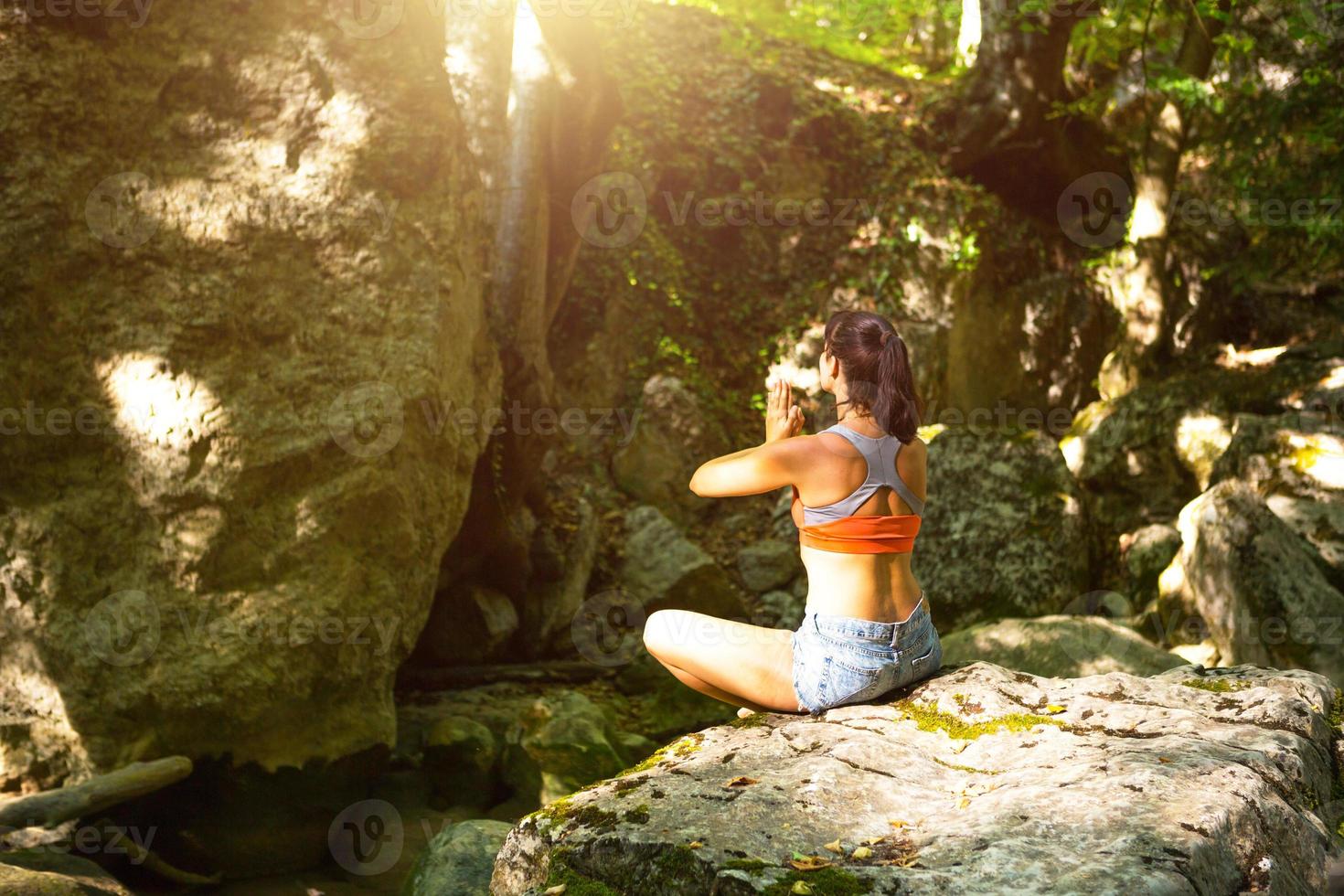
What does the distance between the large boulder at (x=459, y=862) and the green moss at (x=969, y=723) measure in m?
1.97

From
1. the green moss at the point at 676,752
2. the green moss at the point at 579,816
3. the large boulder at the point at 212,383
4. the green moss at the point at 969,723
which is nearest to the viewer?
the green moss at the point at 579,816

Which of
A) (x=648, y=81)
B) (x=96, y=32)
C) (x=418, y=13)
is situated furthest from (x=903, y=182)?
(x=96, y=32)

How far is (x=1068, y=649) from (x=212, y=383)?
499cm

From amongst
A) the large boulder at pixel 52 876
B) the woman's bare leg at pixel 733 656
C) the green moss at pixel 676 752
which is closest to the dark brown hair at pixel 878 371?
the woman's bare leg at pixel 733 656

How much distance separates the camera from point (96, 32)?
17.1 feet

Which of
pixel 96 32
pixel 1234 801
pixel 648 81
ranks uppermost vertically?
pixel 648 81

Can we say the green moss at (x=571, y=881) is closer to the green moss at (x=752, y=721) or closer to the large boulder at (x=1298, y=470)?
the green moss at (x=752, y=721)

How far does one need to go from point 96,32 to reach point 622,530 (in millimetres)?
5539

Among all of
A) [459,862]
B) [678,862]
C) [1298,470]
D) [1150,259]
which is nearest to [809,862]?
[678,862]

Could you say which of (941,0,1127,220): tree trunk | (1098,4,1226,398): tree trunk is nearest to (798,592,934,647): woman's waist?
(1098,4,1226,398): tree trunk

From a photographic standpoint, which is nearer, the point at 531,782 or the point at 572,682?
the point at 531,782

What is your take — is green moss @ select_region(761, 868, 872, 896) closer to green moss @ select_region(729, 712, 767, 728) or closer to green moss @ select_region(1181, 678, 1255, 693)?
green moss @ select_region(729, 712, 767, 728)

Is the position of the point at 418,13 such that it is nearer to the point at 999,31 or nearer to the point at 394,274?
the point at 394,274

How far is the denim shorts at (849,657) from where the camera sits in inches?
132
